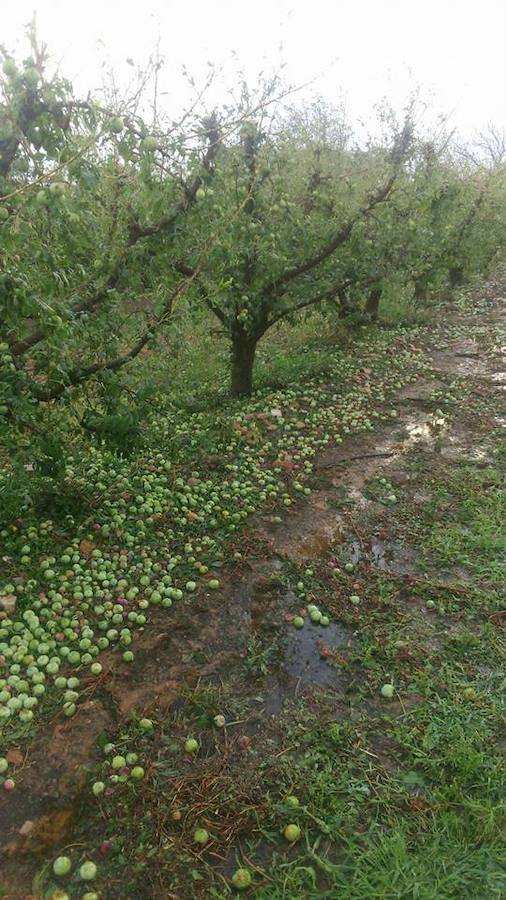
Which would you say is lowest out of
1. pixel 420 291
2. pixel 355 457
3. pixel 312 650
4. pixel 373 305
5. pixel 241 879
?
pixel 241 879

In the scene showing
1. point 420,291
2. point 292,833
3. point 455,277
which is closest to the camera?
point 292,833

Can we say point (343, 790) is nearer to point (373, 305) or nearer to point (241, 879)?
point (241, 879)

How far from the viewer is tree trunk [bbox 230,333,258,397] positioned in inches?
377

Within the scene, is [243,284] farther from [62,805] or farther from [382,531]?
[62,805]

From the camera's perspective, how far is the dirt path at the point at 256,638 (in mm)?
3545

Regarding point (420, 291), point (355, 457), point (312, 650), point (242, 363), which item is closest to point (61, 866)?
point (312, 650)

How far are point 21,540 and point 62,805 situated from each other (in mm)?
2650

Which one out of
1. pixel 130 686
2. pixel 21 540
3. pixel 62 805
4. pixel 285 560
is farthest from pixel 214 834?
pixel 21 540

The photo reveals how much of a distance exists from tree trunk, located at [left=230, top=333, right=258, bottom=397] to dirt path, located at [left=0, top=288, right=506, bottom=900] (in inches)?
94.9

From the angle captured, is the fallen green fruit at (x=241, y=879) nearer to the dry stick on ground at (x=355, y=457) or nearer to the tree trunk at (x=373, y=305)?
the dry stick on ground at (x=355, y=457)

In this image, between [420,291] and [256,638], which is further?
[420,291]

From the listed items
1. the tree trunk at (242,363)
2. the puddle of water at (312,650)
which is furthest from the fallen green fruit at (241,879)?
the tree trunk at (242,363)

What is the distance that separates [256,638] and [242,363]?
5833mm

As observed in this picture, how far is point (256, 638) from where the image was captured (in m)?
4.88
